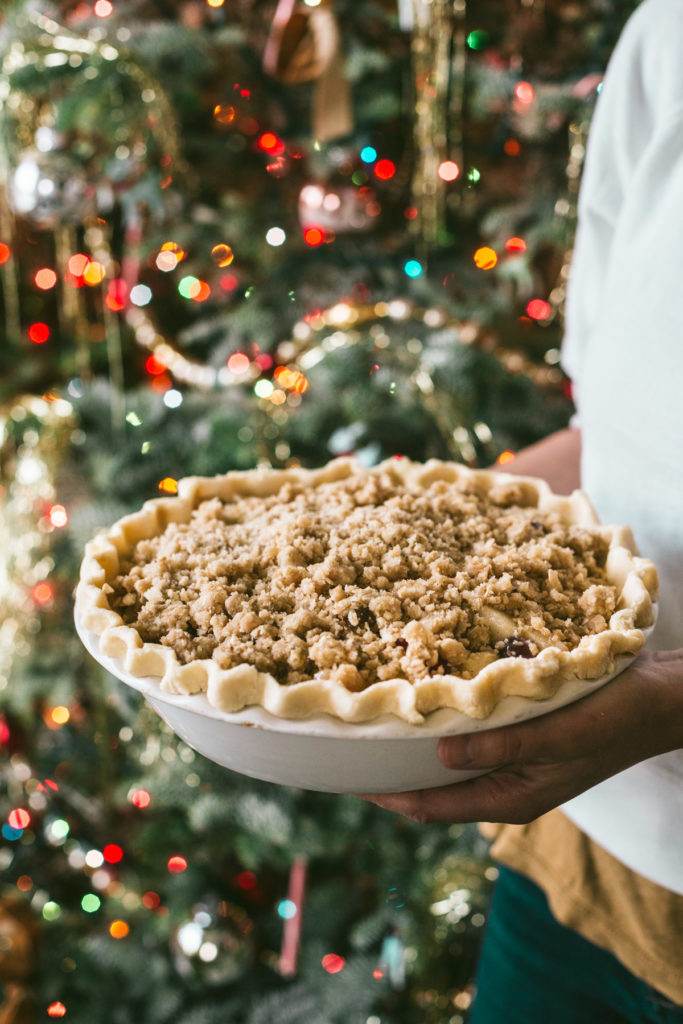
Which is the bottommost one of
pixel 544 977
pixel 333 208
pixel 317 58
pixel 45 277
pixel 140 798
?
pixel 140 798

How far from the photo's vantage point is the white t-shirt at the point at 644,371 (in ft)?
2.54

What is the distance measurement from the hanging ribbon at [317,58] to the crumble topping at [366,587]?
0.97 meters

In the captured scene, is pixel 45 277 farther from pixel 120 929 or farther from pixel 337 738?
pixel 337 738

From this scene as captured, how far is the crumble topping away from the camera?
60 cm

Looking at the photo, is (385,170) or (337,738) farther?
(385,170)

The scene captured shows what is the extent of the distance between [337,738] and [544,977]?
2.03ft

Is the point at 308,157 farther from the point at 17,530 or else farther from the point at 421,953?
the point at 421,953

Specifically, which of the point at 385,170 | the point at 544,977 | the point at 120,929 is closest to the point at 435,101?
the point at 385,170

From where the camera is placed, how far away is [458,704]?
554 millimetres

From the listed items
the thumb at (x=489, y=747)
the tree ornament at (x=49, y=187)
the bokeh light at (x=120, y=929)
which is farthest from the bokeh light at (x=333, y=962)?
the tree ornament at (x=49, y=187)

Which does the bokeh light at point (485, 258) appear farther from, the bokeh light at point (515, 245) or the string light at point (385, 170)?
the string light at point (385, 170)

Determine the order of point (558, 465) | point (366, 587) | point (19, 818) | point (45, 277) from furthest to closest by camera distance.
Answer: point (45, 277), point (19, 818), point (558, 465), point (366, 587)

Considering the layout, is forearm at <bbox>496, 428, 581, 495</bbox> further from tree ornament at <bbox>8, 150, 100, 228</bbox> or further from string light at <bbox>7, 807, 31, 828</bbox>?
string light at <bbox>7, 807, 31, 828</bbox>

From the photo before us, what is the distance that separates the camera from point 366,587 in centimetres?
67
